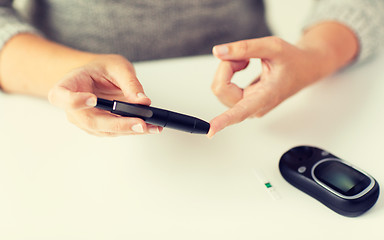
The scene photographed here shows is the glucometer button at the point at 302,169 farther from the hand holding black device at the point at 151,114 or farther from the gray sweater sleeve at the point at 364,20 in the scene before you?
the gray sweater sleeve at the point at 364,20

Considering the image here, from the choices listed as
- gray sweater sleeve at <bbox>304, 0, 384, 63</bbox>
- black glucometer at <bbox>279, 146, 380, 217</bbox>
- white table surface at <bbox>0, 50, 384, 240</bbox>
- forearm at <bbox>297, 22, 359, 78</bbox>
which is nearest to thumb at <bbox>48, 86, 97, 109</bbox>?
white table surface at <bbox>0, 50, 384, 240</bbox>

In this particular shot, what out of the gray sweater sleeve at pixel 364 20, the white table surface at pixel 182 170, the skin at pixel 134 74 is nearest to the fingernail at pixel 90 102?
the skin at pixel 134 74

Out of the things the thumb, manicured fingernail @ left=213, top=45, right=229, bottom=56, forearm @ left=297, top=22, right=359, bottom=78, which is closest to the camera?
the thumb

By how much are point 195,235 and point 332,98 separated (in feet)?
1.11

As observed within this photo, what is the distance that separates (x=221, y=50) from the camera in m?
0.42

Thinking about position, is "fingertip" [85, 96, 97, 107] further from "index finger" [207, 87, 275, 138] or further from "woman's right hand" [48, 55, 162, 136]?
"index finger" [207, 87, 275, 138]

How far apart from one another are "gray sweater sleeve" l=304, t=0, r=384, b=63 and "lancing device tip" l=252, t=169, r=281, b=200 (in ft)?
1.12

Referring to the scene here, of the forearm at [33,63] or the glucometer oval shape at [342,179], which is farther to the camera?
the forearm at [33,63]

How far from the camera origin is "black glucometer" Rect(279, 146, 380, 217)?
1.13 feet

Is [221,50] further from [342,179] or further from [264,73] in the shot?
[342,179]

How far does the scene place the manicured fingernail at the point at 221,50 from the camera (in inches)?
16.7

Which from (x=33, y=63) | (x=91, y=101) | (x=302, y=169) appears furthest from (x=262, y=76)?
(x=33, y=63)

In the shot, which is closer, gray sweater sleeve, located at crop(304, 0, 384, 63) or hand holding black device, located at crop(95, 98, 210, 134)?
hand holding black device, located at crop(95, 98, 210, 134)

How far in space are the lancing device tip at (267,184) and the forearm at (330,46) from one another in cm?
22
